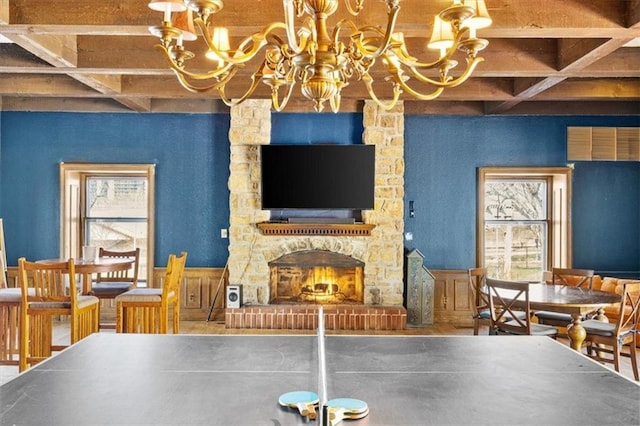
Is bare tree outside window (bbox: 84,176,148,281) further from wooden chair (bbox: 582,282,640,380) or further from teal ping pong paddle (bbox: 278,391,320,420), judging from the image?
teal ping pong paddle (bbox: 278,391,320,420)

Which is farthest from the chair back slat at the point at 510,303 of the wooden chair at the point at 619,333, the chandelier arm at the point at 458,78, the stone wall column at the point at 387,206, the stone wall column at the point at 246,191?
the stone wall column at the point at 246,191

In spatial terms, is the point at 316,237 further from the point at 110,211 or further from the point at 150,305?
the point at 110,211

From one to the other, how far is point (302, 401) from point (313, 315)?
435cm

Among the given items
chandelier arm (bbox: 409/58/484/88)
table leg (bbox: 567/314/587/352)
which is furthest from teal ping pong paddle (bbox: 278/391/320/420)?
table leg (bbox: 567/314/587/352)

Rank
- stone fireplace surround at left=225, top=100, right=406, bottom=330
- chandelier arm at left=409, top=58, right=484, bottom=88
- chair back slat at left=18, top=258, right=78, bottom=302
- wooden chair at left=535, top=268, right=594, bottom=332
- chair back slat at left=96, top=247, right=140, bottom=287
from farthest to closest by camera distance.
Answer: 1. stone fireplace surround at left=225, top=100, right=406, bottom=330
2. chair back slat at left=96, top=247, right=140, bottom=287
3. wooden chair at left=535, top=268, right=594, bottom=332
4. chair back slat at left=18, top=258, right=78, bottom=302
5. chandelier arm at left=409, top=58, right=484, bottom=88

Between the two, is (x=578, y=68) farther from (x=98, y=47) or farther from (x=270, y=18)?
(x=98, y=47)

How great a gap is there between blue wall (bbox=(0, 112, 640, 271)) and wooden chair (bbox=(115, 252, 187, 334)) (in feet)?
6.49

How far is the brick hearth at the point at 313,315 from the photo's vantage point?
5.64 metres

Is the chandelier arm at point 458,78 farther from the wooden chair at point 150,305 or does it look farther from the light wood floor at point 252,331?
the light wood floor at point 252,331

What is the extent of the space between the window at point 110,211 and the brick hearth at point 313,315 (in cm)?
155

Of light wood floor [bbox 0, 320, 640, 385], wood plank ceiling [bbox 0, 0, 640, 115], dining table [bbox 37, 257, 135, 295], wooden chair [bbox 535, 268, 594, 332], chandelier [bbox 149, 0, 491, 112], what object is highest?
wood plank ceiling [bbox 0, 0, 640, 115]

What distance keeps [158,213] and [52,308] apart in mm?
2632

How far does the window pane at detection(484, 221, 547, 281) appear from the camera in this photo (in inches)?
252

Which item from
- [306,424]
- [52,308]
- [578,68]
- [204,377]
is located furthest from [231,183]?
[306,424]
